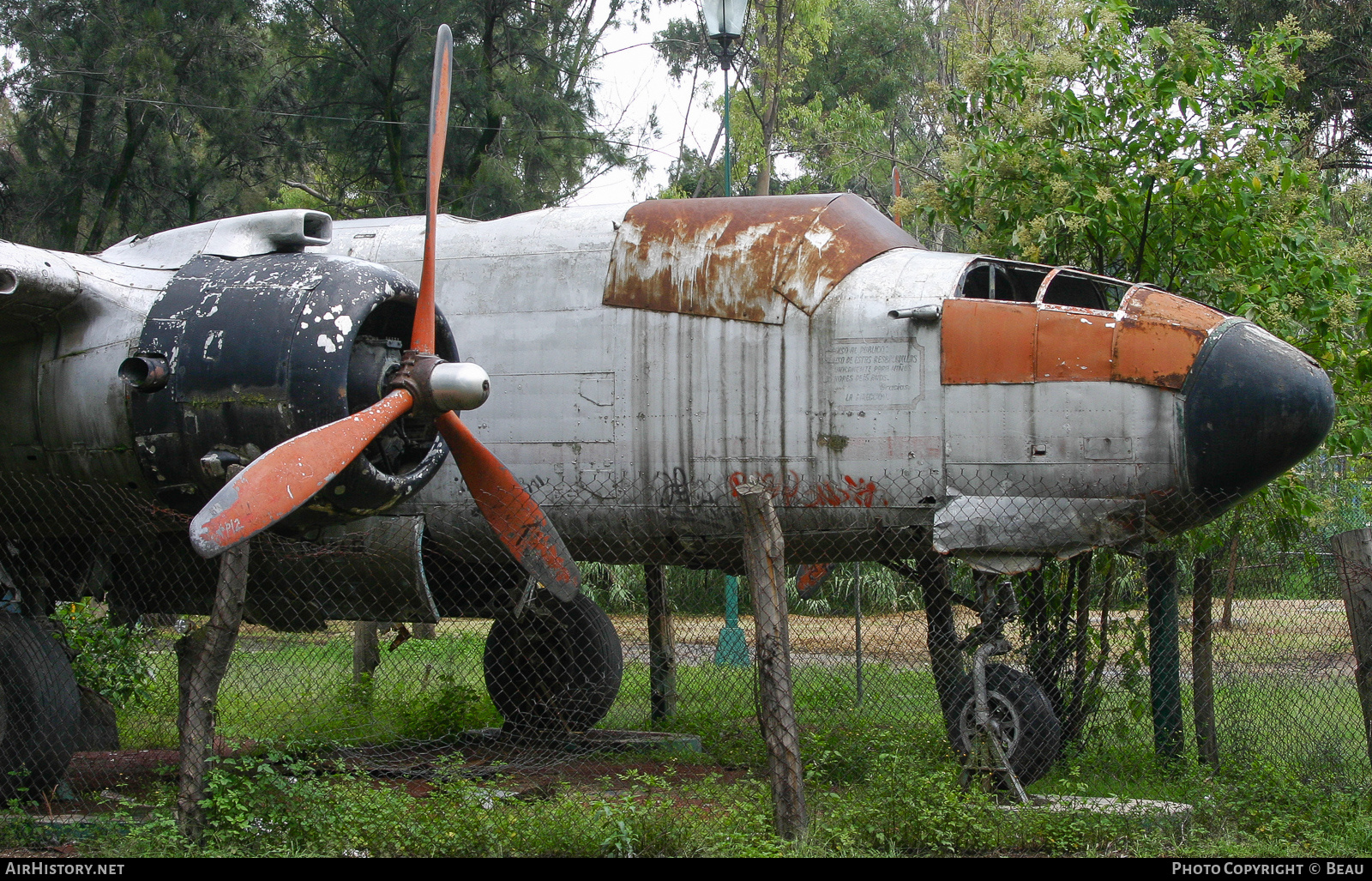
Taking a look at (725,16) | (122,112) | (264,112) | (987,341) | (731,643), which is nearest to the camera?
(987,341)

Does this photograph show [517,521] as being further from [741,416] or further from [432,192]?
[432,192]

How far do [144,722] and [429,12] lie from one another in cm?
1192

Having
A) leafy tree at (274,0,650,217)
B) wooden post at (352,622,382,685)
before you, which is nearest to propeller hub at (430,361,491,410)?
wooden post at (352,622,382,685)

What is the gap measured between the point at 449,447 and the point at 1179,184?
18.2 ft

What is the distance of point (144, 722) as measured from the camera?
11172 mm

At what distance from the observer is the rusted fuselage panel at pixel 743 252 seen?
303 inches

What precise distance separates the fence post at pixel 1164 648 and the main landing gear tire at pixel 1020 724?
1505mm

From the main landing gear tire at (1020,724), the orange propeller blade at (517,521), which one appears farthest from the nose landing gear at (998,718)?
the orange propeller blade at (517,521)

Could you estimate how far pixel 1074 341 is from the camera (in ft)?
22.9

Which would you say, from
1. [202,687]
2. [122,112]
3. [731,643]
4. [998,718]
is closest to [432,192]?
[202,687]

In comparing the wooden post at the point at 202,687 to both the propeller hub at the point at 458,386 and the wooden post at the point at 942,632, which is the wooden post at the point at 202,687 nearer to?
the propeller hub at the point at 458,386

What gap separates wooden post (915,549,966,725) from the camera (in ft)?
23.7

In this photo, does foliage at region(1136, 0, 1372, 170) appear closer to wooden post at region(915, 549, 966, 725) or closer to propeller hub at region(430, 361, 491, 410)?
wooden post at region(915, 549, 966, 725)

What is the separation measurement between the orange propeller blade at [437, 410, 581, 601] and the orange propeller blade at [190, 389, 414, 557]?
2.49 ft
